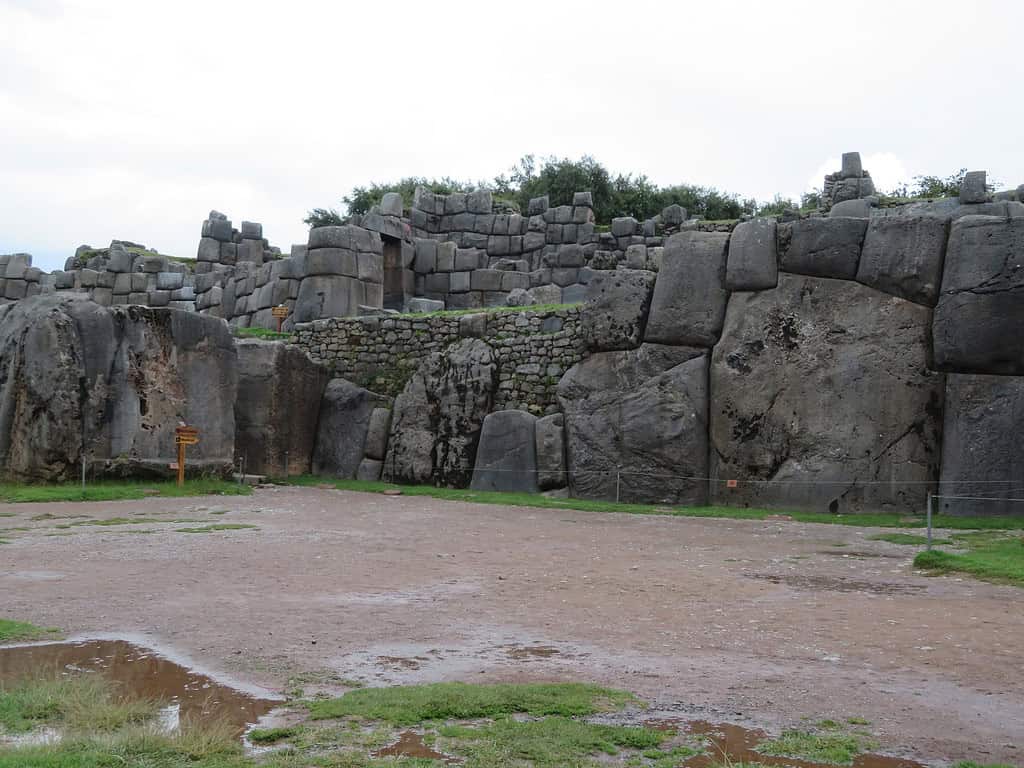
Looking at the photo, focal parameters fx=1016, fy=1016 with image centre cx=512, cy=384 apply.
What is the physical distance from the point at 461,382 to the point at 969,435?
10.6 m

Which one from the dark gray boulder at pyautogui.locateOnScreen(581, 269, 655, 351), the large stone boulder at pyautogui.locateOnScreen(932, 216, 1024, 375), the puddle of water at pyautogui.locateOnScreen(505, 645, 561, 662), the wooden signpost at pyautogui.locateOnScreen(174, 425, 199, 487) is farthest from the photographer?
the dark gray boulder at pyautogui.locateOnScreen(581, 269, 655, 351)

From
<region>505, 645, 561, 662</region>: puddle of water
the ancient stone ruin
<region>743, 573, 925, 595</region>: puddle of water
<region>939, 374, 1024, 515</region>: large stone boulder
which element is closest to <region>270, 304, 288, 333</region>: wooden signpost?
the ancient stone ruin

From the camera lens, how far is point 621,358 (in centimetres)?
2084

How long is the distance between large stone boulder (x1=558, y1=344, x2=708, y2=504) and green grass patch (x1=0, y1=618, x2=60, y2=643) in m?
13.3

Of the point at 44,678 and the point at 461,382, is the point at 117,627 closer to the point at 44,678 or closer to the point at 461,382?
the point at 44,678

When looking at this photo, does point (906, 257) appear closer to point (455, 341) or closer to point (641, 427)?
A: point (641, 427)

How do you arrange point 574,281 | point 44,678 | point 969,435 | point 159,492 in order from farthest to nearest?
1. point 574,281
2. point 159,492
3. point 969,435
4. point 44,678

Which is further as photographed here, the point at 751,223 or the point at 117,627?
the point at 751,223

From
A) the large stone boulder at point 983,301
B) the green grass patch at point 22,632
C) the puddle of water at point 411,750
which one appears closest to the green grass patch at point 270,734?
the puddle of water at point 411,750

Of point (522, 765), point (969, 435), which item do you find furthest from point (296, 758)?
point (969, 435)

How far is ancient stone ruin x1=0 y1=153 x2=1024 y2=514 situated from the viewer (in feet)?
58.9

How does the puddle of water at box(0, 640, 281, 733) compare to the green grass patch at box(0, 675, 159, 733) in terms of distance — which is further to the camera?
the puddle of water at box(0, 640, 281, 733)

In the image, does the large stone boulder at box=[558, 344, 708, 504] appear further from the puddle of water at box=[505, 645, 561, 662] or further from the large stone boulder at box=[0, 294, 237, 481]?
the puddle of water at box=[505, 645, 561, 662]

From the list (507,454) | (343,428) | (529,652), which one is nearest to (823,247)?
(507,454)
